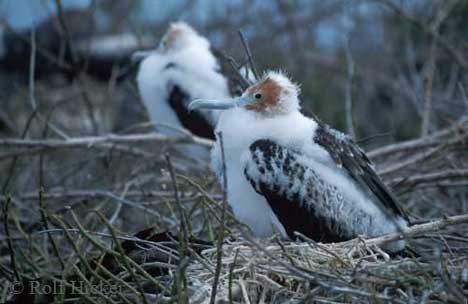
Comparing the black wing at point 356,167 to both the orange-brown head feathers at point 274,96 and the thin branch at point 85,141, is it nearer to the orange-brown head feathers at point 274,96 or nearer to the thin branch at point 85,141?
the orange-brown head feathers at point 274,96

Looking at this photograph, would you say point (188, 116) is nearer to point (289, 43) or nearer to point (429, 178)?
point (429, 178)

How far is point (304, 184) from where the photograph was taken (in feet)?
9.53

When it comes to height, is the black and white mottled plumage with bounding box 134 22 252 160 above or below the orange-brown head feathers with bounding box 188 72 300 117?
above

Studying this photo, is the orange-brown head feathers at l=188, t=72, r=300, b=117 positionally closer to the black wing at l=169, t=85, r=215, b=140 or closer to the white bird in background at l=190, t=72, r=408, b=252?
the white bird in background at l=190, t=72, r=408, b=252

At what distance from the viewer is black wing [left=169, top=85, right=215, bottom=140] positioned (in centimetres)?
445

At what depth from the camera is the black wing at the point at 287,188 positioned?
9.51 feet

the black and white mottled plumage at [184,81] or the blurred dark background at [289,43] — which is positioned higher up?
the blurred dark background at [289,43]

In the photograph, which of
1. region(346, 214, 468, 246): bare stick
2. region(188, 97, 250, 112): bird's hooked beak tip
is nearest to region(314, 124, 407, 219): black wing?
region(346, 214, 468, 246): bare stick

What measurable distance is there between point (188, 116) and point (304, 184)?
169cm

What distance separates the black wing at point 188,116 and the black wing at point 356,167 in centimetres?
152

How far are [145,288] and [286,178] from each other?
62 centimetres

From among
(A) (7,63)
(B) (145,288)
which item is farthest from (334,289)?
(A) (7,63)

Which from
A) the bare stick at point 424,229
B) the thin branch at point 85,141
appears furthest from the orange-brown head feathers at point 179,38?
the bare stick at point 424,229

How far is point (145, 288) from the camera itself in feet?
8.45
